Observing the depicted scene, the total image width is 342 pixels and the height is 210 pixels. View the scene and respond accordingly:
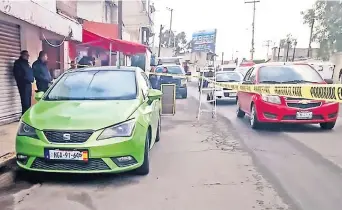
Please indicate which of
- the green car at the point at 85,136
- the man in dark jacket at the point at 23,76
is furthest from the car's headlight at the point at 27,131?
the man in dark jacket at the point at 23,76

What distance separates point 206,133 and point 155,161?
2930 millimetres

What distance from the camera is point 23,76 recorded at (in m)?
8.40

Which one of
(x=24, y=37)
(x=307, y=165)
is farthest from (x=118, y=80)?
(x=24, y=37)

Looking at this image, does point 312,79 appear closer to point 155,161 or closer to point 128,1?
point 155,161

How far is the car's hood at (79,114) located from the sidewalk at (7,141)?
0.91 meters

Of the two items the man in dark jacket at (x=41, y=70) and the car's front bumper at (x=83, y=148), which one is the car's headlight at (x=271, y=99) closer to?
the car's front bumper at (x=83, y=148)

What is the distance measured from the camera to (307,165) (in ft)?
18.6

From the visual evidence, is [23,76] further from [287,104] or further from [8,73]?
[287,104]

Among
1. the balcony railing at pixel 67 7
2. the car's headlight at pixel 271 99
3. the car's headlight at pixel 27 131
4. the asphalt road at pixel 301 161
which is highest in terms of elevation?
the balcony railing at pixel 67 7

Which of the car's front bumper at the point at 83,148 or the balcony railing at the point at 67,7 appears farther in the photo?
the balcony railing at the point at 67,7

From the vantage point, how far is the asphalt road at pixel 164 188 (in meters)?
4.01

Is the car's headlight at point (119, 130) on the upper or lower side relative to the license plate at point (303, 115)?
upper

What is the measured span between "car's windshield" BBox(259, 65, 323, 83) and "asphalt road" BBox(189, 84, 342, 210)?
126 centimetres

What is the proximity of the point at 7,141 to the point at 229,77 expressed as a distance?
11.9 metres
